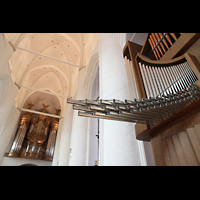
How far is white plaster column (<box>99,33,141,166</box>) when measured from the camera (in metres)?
1.94

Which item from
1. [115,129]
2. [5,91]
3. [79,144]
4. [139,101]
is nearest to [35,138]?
[5,91]

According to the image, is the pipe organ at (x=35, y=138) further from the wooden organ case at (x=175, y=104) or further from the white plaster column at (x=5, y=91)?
the wooden organ case at (x=175, y=104)

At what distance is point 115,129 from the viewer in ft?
7.36

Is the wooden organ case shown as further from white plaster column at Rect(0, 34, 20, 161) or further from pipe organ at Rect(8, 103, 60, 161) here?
pipe organ at Rect(8, 103, 60, 161)

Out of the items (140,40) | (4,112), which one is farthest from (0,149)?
(140,40)

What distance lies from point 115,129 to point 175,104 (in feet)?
4.25

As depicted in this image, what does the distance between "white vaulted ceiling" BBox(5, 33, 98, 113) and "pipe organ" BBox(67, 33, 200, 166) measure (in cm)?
638

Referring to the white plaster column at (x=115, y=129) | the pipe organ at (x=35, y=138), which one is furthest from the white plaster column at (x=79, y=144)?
the pipe organ at (x=35, y=138)

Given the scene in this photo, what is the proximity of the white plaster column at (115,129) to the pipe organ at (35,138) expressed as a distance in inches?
398

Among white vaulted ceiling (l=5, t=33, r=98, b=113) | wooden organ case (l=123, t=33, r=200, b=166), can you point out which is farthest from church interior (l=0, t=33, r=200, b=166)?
white vaulted ceiling (l=5, t=33, r=98, b=113)

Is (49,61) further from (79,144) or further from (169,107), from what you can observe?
(169,107)
